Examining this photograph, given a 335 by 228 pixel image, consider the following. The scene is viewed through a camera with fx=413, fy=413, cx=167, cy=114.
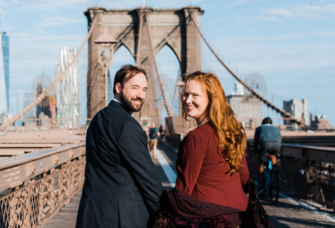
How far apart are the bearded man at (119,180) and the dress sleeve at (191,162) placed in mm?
171

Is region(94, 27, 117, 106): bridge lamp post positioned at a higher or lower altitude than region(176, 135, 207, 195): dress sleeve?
higher

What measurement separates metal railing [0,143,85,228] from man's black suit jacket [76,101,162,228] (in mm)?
1300

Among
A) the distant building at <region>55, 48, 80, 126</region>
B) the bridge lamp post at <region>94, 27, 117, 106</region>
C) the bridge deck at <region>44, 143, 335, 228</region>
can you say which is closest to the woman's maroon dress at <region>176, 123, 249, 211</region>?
the bridge deck at <region>44, 143, 335, 228</region>

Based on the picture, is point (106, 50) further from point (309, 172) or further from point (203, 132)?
point (203, 132)

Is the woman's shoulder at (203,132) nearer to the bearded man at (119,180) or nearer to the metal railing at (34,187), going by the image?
the bearded man at (119,180)

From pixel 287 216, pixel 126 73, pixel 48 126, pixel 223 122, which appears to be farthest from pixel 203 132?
pixel 48 126

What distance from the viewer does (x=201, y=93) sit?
226cm

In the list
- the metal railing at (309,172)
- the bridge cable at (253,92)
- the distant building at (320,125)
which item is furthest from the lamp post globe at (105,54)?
the distant building at (320,125)

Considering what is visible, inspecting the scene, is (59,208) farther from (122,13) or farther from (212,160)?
(122,13)

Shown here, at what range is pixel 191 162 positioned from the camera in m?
2.06

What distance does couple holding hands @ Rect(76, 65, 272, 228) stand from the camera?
2.06m

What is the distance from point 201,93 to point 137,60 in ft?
138

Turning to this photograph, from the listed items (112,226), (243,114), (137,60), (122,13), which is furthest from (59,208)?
(243,114)

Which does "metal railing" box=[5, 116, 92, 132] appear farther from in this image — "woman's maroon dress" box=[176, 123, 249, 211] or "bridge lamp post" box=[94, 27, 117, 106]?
"woman's maroon dress" box=[176, 123, 249, 211]
